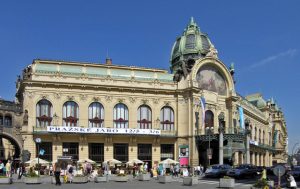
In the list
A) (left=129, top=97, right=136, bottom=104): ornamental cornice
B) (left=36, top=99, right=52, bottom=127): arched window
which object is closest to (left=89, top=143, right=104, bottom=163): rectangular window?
(left=36, top=99, right=52, bottom=127): arched window

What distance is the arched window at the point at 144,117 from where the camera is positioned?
2815 inches

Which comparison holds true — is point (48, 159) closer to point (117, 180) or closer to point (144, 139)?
point (144, 139)

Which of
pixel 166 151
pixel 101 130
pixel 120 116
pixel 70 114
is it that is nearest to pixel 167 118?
pixel 166 151

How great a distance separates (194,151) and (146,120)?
9.09 m

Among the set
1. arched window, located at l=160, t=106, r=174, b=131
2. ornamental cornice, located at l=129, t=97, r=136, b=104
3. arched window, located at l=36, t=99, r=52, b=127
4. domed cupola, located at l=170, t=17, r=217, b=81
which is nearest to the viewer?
arched window, located at l=36, t=99, r=52, b=127

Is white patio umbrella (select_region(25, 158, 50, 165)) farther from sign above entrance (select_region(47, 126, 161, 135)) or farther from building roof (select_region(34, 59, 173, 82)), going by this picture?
building roof (select_region(34, 59, 173, 82))

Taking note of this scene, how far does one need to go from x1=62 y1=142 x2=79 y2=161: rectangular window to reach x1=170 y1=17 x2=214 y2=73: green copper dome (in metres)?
27.0

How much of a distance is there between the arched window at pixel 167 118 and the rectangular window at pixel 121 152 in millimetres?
7142

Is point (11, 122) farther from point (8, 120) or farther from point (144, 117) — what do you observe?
point (144, 117)

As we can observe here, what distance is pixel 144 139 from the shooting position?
71000 millimetres

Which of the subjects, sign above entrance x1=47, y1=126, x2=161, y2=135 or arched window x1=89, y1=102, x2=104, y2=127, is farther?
arched window x1=89, y1=102, x2=104, y2=127

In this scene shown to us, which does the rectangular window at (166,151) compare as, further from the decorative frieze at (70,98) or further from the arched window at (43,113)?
the arched window at (43,113)

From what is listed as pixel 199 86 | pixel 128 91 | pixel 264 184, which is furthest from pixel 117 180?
pixel 199 86

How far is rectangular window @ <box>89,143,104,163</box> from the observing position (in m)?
67.7
